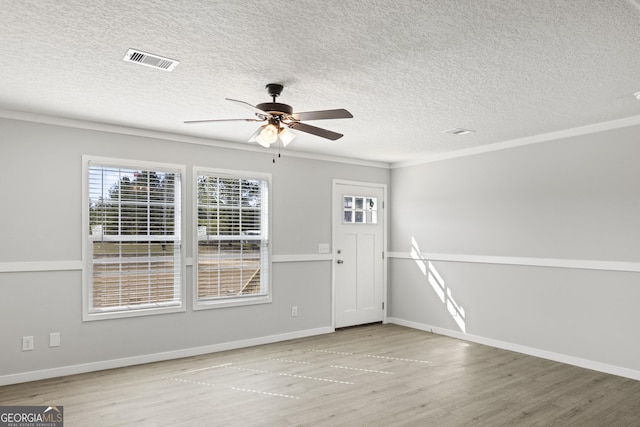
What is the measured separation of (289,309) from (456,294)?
7.38 feet

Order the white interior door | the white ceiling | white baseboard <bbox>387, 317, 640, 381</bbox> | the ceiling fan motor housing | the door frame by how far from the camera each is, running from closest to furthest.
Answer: the white ceiling
the ceiling fan motor housing
white baseboard <bbox>387, 317, 640, 381</bbox>
the door frame
the white interior door

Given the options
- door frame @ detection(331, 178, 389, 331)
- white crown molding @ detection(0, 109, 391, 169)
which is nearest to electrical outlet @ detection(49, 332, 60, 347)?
white crown molding @ detection(0, 109, 391, 169)

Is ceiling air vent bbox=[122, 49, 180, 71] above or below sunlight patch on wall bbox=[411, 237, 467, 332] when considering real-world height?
above

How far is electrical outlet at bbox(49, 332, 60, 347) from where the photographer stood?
405 cm

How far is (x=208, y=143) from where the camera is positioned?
5.03m

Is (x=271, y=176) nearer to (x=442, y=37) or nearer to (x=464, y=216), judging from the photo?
(x=464, y=216)

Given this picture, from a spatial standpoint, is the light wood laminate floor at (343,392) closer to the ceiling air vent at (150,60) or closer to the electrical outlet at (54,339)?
the electrical outlet at (54,339)

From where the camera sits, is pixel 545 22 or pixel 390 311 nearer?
pixel 545 22

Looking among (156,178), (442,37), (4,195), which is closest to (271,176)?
(156,178)

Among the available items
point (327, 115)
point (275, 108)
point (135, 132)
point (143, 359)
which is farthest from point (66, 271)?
point (327, 115)

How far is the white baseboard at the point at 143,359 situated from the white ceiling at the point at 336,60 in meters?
2.43

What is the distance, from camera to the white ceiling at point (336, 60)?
2182 millimetres

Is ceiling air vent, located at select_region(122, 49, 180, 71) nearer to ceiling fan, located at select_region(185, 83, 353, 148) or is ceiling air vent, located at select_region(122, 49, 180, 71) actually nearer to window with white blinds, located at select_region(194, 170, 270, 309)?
ceiling fan, located at select_region(185, 83, 353, 148)

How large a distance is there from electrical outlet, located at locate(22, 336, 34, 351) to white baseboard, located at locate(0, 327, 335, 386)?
0.22 m
